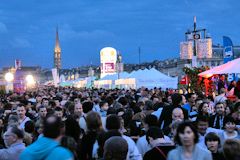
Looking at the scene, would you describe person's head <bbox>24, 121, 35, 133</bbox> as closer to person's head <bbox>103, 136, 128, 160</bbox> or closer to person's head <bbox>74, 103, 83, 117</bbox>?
person's head <bbox>74, 103, 83, 117</bbox>

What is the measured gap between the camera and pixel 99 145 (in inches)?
223

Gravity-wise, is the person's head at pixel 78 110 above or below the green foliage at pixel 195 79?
below

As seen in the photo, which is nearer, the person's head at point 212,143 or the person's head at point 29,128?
the person's head at point 212,143

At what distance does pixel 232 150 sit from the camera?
5.06 m

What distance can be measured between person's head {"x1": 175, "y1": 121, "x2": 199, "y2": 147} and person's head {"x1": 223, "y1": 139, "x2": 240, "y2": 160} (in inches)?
18.3

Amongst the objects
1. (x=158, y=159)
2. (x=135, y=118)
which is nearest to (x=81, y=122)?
(x=135, y=118)

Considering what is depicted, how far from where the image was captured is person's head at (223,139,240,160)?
5.05 meters

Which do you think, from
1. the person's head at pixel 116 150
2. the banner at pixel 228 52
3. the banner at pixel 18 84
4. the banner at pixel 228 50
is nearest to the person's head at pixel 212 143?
the person's head at pixel 116 150

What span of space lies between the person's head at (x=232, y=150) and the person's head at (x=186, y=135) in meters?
0.46

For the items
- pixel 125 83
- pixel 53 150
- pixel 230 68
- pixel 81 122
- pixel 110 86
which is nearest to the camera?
pixel 53 150

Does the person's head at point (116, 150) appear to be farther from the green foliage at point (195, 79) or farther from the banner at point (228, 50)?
the green foliage at point (195, 79)

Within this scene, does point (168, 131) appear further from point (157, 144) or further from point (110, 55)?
point (110, 55)

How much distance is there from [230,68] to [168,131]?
21.5ft

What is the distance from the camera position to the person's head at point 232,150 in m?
5.05
